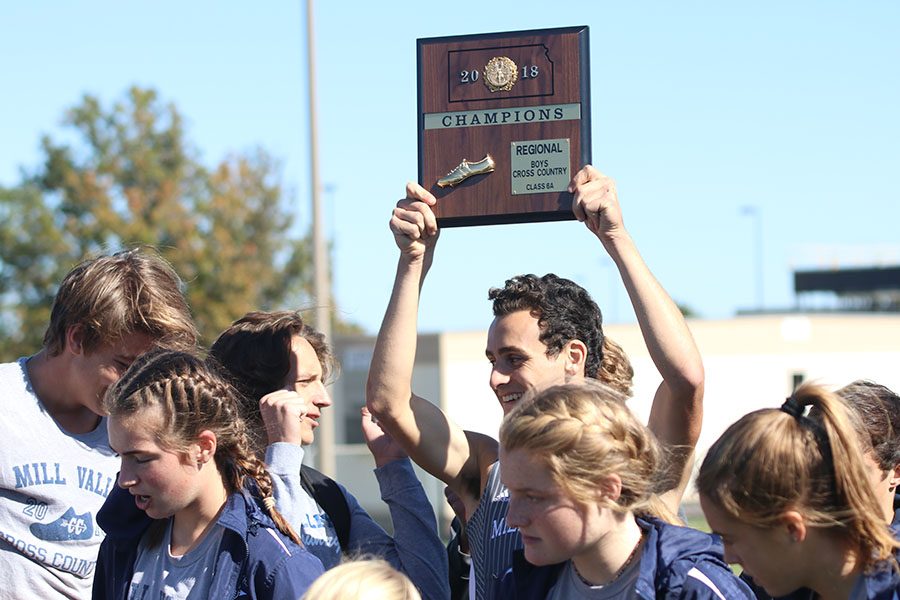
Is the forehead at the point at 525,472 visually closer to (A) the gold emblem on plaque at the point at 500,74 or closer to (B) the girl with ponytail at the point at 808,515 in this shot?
(B) the girl with ponytail at the point at 808,515

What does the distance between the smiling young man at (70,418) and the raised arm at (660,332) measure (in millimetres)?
1377

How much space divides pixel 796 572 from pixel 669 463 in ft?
1.74

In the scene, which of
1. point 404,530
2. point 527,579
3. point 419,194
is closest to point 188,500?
point 404,530

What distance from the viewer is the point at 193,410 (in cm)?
329

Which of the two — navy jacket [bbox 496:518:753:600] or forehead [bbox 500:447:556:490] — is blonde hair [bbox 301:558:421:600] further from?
navy jacket [bbox 496:518:753:600]

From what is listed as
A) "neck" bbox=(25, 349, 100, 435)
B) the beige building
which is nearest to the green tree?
the beige building

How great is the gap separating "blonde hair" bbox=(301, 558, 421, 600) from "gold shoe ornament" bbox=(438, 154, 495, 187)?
124 cm

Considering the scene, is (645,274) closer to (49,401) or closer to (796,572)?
(796,572)

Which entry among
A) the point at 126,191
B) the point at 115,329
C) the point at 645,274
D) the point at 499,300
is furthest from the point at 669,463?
the point at 126,191

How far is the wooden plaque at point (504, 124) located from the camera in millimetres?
3490

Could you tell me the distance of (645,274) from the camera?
10.9ft

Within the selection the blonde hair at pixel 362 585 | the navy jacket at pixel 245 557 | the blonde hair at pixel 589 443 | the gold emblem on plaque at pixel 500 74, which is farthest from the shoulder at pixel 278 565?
the gold emblem on plaque at pixel 500 74

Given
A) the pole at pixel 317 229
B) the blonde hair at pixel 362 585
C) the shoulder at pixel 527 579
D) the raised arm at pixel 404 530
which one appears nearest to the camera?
the blonde hair at pixel 362 585

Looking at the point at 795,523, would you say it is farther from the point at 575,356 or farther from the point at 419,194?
the point at 419,194
